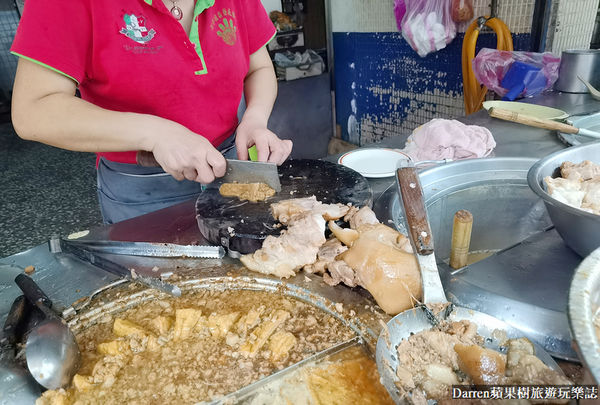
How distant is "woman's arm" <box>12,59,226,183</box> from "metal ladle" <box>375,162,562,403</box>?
0.78 meters

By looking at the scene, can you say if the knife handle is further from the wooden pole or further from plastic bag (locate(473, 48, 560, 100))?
plastic bag (locate(473, 48, 560, 100))

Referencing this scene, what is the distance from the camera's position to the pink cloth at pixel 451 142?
1.96m

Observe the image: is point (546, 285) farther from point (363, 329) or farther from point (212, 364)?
point (212, 364)

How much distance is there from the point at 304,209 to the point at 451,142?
3.20 ft

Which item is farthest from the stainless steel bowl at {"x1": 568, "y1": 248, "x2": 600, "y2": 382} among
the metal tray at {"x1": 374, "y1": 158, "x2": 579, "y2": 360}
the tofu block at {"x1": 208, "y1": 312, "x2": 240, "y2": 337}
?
the tofu block at {"x1": 208, "y1": 312, "x2": 240, "y2": 337}

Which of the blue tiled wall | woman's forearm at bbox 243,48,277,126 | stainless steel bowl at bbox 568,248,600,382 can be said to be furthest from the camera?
the blue tiled wall

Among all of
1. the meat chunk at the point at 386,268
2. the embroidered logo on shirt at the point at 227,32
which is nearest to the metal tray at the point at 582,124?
the meat chunk at the point at 386,268

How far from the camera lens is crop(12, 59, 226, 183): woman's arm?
56.1 inches

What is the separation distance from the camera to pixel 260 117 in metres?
2.02

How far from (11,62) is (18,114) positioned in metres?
10.3

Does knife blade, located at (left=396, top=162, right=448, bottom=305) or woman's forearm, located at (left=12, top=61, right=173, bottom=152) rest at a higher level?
woman's forearm, located at (left=12, top=61, right=173, bottom=152)

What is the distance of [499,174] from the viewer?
1.75m

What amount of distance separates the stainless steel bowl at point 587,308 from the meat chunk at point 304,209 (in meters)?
0.78

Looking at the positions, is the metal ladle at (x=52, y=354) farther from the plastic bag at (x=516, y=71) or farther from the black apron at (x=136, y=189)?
the plastic bag at (x=516, y=71)
